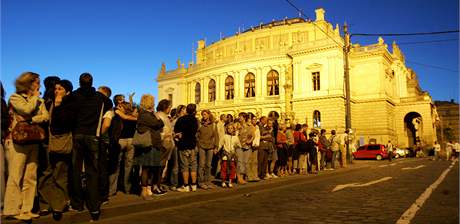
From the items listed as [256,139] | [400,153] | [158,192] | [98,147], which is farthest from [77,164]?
[400,153]

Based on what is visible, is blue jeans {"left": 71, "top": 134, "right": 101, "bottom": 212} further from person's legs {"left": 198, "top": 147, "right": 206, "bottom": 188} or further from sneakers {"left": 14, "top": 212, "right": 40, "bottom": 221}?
person's legs {"left": 198, "top": 147, "right": 206, "bottom": 188}

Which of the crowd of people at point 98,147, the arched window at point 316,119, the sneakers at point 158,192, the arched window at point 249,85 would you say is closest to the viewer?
the crowd of people at point 98,147

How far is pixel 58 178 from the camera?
5.30 m

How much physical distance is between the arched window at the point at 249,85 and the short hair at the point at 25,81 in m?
48.2

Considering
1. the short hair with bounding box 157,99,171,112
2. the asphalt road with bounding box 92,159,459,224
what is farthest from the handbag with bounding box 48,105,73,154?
the short hair with bounding box 157,99,171,112

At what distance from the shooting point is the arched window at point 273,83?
5071 centimetres

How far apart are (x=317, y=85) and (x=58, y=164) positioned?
1690 inches

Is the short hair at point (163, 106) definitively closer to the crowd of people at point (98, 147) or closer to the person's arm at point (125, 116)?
the crowd of people at point (98, 147)

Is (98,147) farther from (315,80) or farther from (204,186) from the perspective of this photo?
(315,80)

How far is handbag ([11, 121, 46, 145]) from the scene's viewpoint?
15.6ft

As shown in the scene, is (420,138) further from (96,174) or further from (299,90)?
(96,174)

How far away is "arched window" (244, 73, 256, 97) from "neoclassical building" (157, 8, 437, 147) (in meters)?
0.13

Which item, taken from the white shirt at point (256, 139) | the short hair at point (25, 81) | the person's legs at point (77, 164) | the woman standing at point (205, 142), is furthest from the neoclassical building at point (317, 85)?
the short hair at point (25, 81)

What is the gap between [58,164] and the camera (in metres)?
5.33
